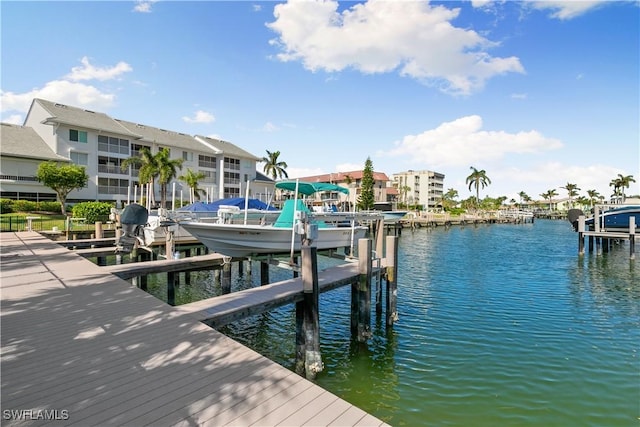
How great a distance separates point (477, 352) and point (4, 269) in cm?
1548

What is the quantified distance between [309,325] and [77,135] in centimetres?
4453

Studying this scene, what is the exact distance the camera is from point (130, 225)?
16609 mm

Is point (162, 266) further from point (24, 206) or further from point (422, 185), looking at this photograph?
point (422, 185)

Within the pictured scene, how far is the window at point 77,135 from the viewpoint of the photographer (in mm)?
40438

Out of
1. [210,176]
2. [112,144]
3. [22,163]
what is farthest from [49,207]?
[210,176]

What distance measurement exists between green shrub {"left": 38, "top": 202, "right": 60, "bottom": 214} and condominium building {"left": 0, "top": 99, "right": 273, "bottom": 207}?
2617 mm

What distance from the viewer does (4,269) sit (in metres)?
11.7

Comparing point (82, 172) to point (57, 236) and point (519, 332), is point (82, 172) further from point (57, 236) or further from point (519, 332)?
point (519, 332)

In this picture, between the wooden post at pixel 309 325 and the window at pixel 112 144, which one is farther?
the window at pixel 112 144

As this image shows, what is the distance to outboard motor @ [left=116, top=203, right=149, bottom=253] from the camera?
16.6m

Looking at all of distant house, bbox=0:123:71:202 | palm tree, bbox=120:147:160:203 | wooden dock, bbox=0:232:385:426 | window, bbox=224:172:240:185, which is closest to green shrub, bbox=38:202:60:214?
distant house, bbox=0:123:71:202

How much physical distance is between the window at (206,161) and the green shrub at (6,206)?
2400 cm

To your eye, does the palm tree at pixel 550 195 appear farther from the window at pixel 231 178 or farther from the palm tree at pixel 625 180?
the window at pixel 231 178

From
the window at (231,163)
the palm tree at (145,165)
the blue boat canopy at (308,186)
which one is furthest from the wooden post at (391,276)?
the window at (231,163)
